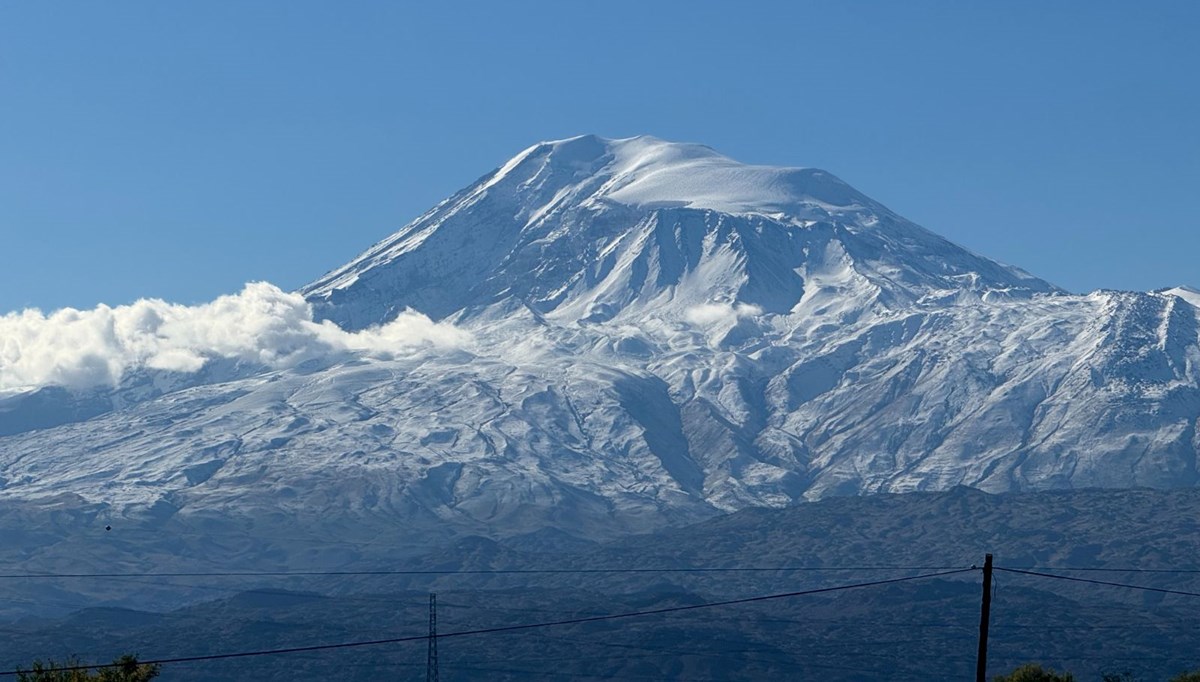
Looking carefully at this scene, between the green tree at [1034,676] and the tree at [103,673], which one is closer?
the tree at [103,673]

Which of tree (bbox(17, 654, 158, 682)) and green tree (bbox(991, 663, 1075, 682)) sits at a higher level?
green tree (bbox(991, 663, 1075, 682))

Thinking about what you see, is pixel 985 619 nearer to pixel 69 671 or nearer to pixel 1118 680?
pixel 69 671

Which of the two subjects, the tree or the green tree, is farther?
the green tree

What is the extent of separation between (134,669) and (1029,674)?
203ft

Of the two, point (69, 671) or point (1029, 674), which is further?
point (1029, 674)

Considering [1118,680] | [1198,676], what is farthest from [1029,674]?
[1118,680]

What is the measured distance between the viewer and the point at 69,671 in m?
81.8

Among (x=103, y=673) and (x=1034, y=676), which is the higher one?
(x=1034, y=676)

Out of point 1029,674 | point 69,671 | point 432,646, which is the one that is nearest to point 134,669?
point 69,671

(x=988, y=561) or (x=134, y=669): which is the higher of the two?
(x=988, y=561)

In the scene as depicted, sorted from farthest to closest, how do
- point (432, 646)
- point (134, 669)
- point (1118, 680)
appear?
1. point (1118, 680)
2. point (432, 646)
3. point (134, 669)

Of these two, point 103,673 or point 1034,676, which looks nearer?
point 103,673

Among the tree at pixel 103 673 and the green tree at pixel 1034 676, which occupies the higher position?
the green tree at pixel 1034 676

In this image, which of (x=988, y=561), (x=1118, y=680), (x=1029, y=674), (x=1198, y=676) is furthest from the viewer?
(x=1118, y=680)
